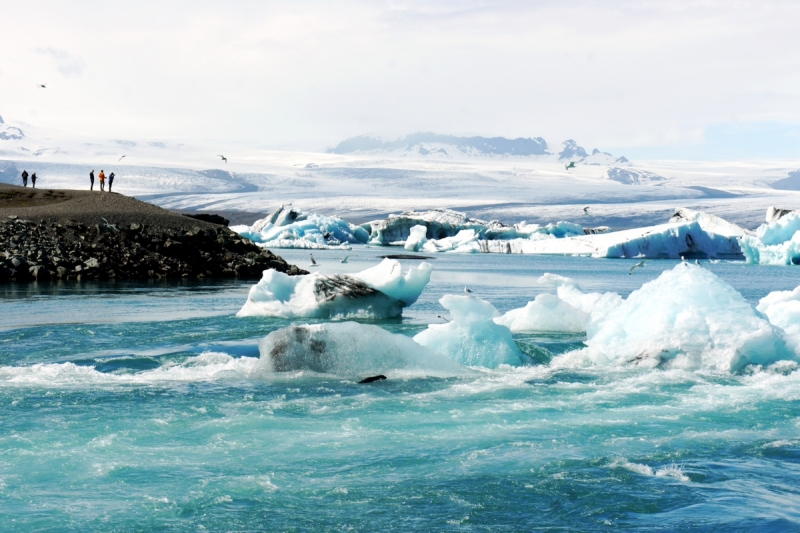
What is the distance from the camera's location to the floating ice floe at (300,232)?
5584cm

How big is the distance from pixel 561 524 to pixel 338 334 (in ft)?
15.8

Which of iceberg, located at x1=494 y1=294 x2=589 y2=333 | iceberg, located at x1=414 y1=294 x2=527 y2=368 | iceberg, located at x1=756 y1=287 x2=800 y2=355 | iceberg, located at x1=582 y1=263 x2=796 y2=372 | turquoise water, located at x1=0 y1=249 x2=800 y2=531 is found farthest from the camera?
iceberg, located at x1=494 y1=294 x2=589 y2=333

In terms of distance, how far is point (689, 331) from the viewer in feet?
31.6

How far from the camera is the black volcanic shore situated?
78.3 feet

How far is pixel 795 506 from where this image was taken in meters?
4.95

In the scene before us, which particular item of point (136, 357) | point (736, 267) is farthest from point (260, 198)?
point (136, 357)

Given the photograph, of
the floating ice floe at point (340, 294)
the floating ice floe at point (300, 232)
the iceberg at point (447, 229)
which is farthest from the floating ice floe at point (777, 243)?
the floating ice floe at point (340, 294)

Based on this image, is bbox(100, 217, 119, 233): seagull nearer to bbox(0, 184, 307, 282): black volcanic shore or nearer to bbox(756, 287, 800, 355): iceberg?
bbox(0, 184, 307, 282): black volcanic shore

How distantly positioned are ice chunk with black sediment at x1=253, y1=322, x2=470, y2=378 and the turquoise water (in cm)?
36

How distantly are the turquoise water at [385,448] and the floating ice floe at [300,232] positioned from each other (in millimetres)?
45126

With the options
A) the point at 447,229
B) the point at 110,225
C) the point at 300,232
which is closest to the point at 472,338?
the point at 110,225

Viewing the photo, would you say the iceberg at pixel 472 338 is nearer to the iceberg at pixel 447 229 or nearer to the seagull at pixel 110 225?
the seagull at pixel 110 225

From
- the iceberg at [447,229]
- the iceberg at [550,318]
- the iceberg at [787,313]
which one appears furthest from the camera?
the iceberg at [447,229]

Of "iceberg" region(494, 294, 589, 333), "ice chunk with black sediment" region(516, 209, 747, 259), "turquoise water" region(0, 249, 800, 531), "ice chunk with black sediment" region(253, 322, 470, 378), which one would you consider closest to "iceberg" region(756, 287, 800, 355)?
"turquoise water" region(0, 249, 800, 531)
